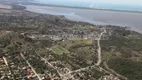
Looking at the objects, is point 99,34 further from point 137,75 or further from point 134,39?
point 137,75

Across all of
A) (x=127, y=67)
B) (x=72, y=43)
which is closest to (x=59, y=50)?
(x=72, y=43)

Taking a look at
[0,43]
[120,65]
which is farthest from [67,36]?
[120,65]

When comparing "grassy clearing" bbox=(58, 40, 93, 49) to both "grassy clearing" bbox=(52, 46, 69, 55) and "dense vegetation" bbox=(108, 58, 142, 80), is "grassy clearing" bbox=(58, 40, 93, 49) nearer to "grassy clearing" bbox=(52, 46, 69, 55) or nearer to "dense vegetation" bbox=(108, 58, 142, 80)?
"grassy clearing" bbox=(52, 46, 69, 55)

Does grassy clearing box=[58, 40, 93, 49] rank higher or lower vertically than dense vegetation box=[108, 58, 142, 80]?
higher

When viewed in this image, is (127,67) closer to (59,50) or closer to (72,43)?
(59,50)

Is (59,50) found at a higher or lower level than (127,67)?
higher

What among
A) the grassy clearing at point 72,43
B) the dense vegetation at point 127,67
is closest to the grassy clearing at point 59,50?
the grassy clearing at point 72,43

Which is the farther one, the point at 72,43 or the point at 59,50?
the point at 72,43

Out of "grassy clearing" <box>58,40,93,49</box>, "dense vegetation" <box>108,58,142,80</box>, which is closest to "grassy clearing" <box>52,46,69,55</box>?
"grassy clearing" <box>58,40,93,49</box>

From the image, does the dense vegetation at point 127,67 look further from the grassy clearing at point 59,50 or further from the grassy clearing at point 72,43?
the grassy clearing at point 72,43

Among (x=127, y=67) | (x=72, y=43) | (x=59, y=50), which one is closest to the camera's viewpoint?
(x=127, y=67)

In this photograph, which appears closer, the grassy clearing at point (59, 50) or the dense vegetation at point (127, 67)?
the dense vegetation at point (127, 67)
